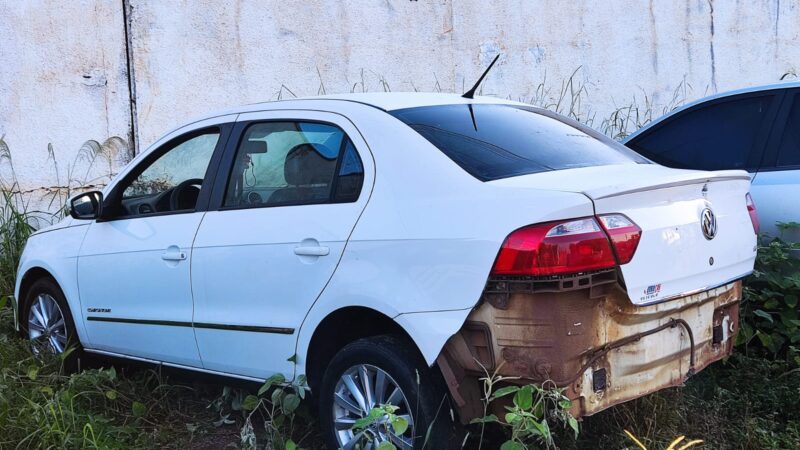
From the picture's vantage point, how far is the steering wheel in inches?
168

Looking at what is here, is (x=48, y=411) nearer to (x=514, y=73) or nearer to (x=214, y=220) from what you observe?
(x=214, y=220)

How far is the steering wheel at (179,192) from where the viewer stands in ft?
14.0

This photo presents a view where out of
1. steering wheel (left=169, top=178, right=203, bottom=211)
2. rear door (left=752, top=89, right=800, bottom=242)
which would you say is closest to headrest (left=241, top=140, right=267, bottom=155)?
steering wheel (left=169, top=178, right=203, bottom=211)

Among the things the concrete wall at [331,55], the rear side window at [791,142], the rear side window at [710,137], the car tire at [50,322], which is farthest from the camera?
the concrete wall at [331,55]

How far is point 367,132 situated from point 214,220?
94cm

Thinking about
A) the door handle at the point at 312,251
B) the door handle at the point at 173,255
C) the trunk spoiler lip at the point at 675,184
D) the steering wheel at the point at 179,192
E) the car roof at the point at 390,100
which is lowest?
the door handle at the point at 173,255

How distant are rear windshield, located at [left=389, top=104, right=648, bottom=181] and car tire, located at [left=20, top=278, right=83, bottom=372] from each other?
8.52 ft

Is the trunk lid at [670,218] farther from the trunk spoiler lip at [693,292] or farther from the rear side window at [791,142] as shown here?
the rear side window at [791,142]

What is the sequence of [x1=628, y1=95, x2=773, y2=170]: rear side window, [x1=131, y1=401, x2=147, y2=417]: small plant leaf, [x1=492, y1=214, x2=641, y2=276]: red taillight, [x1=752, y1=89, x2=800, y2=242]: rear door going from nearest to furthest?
[x1=492, y1=214, x2=641, y2=276]: red taillight < [x1=131, y1=401, x2=147, y2=417]: small plant leaf < [x1=752, y1=89, x2=800, y2=242]: rear door < [x1=628, y1=95, x2=773, y2=170]: rear side window

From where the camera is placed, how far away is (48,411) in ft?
12.7

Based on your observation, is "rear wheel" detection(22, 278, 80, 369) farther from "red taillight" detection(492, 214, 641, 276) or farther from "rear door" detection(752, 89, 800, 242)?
"rear door" detection(752, 89, 800, 242)

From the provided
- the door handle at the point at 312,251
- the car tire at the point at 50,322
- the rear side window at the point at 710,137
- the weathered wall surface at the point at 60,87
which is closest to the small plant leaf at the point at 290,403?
the door handle at the point at 312,251

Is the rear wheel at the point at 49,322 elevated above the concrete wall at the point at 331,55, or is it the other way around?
the concrete wall at the point at 331,55

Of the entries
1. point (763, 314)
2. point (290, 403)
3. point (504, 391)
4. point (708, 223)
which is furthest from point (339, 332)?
point (763, 314)
